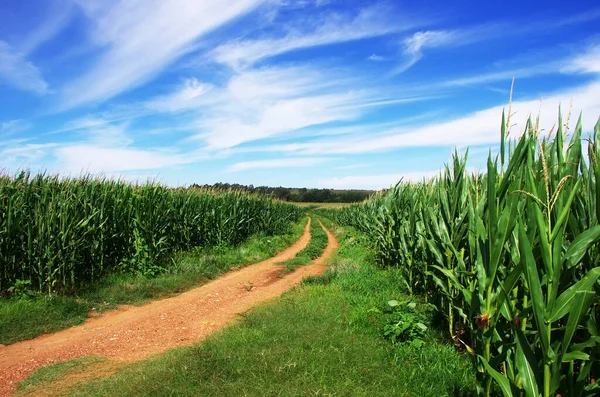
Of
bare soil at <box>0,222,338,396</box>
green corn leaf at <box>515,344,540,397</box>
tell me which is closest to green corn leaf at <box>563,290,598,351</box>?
green corn leaf at <box>515,344,540,397</box>

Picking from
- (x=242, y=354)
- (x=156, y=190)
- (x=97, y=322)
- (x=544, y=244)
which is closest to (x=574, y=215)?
(x=544, y=244)

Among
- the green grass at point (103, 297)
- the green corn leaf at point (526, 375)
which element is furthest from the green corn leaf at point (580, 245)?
the green grass at point (103, 297)

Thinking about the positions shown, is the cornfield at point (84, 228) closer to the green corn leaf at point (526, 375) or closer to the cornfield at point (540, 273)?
the cornfield at point (540, 273)

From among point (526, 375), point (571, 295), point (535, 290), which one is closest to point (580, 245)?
point (571, 295)

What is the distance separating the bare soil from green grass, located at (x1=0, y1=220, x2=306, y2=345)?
0.94 feet

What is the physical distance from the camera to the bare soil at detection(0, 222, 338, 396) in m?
5.89

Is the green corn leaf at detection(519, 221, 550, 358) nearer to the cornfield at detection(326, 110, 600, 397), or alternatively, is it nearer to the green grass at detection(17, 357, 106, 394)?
the cornfield at detection(326, 110, 600, 397)

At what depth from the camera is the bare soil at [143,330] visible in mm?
5891

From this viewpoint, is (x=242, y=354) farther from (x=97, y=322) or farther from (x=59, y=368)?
(x=97, y=322)

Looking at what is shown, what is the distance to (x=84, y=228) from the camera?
32.5ft

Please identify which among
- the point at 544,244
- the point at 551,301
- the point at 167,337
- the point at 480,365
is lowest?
the point at 167,337

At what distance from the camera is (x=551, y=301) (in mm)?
2660

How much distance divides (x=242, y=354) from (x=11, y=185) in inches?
307

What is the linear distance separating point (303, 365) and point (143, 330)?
3955mm
